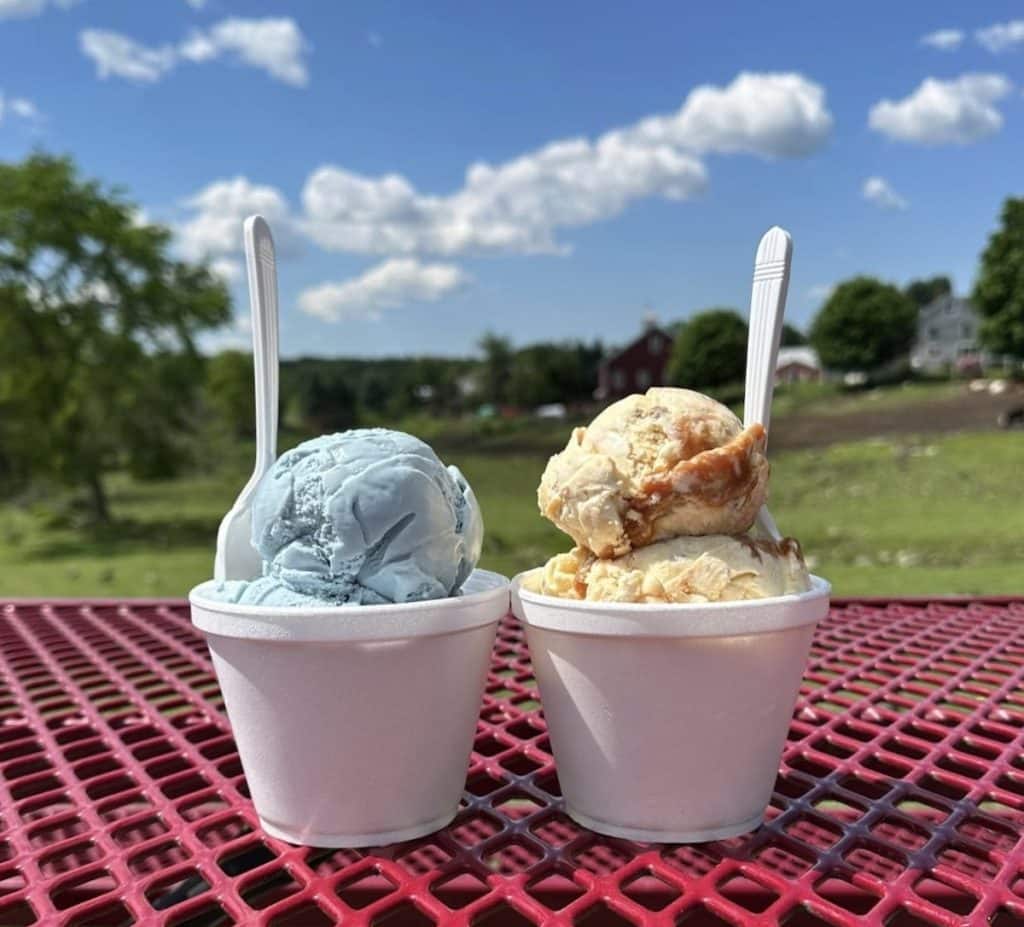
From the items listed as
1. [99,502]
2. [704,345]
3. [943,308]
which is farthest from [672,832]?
[943,308]

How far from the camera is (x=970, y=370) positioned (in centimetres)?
1584

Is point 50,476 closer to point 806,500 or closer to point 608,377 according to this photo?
point 806,500

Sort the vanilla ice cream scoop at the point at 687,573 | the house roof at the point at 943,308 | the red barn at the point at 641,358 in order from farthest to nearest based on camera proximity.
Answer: the house roof at the point at 943,308 < the red barn at the point at 641,358 < the vanilla ice cream scoop at the point at 687,573

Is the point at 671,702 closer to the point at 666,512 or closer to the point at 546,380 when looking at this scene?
the point at 666,512

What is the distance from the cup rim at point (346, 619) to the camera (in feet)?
2.38

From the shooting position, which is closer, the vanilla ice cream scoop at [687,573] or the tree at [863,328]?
the vanilla ice cream scoop at [687,573]

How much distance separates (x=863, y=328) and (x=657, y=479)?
22512 mm

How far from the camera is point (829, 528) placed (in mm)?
5508

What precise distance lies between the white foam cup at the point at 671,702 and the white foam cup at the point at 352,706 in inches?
3.7

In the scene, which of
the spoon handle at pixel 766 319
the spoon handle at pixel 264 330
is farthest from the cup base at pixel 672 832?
the spoon handle at pixel 264 330

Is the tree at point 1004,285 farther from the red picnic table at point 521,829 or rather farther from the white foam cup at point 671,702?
the white foam cup at point 671,702

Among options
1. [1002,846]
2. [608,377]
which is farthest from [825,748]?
[608,377]

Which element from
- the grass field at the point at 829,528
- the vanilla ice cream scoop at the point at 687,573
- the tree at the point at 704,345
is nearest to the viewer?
the vanilla ice cream scoop at the point at 687,573

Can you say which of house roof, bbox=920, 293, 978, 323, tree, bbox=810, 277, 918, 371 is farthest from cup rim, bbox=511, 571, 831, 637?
house roof, bbox=920, 293, 978, 323
